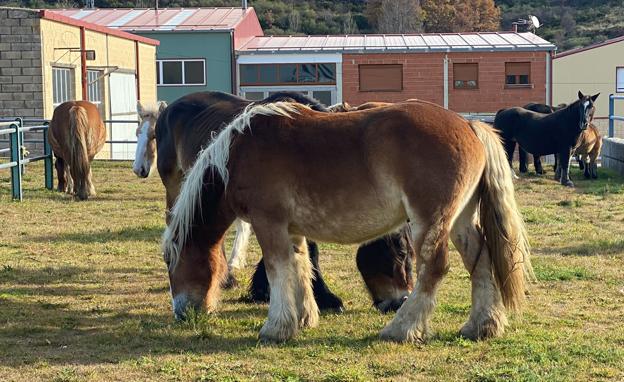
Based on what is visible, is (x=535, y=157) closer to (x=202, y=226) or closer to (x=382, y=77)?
(x=202, y=226)

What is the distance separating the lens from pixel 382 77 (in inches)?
1524

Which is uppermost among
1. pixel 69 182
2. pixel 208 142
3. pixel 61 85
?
pixel 61 85

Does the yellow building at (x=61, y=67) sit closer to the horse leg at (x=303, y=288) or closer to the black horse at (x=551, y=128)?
the black horse at (x=551, y=128)

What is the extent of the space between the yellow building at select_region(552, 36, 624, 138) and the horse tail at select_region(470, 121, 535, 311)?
42.2 metres

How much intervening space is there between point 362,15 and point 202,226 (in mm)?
71043

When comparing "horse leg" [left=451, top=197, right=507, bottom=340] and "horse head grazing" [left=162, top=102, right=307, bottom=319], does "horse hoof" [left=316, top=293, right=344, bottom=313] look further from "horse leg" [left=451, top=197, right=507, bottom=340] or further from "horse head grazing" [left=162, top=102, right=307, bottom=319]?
"horse leg" [left=451, top=197, right=507, bottom=340]

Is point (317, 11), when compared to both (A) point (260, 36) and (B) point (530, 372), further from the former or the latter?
(B) point (530, 372)

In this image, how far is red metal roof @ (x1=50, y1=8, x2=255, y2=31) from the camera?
39909 millimetres

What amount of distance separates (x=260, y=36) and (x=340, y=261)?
39.1 meters

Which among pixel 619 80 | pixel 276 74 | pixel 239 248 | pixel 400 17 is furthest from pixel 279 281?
pixel 400 17

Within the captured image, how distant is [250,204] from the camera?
18.0ft

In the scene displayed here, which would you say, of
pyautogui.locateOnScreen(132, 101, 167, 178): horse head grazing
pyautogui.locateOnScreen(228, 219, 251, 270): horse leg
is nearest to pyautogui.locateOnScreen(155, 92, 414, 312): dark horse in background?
pyautogui.locateOnScreen(228, 219, 251, 270): horse leg

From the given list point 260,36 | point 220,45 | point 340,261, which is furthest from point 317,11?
point 340,261

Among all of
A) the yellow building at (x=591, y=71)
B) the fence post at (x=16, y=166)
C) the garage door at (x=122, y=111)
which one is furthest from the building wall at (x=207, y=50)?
the fence post at (x=16, y=166)
